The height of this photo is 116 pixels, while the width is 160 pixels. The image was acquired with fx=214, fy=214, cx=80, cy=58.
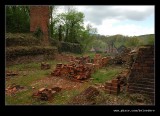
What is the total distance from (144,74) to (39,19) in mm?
18054

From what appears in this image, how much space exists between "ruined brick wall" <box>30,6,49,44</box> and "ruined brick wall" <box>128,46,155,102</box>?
16.9 m

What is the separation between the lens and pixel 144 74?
6.30 meters

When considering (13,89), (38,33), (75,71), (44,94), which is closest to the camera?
(44,94)

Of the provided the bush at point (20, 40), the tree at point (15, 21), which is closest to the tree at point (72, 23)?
the tree at point (15, 21)

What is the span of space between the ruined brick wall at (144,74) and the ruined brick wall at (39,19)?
1695cm

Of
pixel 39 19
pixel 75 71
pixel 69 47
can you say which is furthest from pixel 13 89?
pixel 69 47

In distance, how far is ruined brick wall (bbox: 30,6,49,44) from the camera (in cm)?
2227

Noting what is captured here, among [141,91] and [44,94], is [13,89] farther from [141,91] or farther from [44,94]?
[141,91]

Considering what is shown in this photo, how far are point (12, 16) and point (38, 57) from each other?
8221mm

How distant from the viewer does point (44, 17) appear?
75.6 ft

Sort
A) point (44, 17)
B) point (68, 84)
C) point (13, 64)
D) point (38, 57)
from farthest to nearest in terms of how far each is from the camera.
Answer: point (44, 17) < point (38, 57) < point (13, 64) < point (68, 84)
